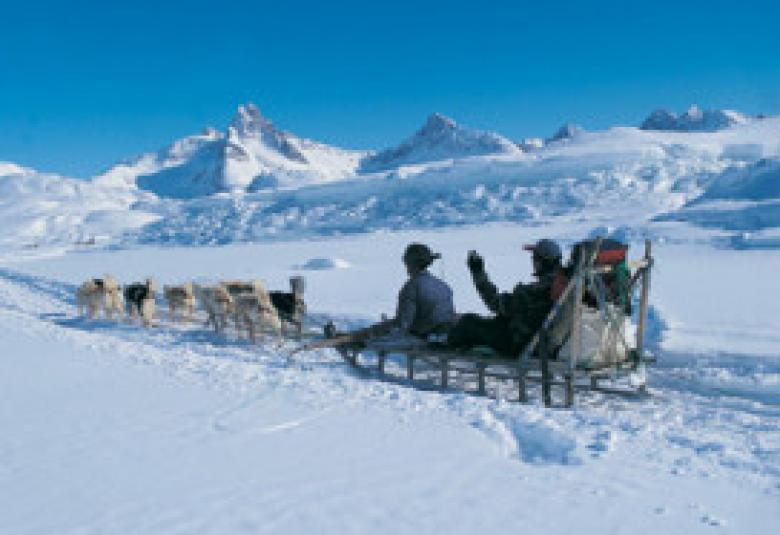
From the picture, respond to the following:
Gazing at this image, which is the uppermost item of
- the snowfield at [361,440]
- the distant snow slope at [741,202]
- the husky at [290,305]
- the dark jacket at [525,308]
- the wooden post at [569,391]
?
the distant snow slope at [741,202]

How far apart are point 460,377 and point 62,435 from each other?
13.6 ft

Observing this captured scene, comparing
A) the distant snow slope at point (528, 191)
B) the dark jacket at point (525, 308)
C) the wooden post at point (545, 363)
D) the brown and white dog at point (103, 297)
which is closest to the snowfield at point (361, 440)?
the wooden post at point (545, 363)

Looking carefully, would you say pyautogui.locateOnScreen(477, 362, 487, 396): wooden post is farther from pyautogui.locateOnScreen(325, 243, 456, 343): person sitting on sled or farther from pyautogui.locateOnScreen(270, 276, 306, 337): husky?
pyautogui.locateOnScreen(270, 276, 306, 337): husky

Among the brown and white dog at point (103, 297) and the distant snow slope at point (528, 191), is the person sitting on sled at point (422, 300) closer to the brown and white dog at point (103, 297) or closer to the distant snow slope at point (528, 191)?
the brown and white dog at point (103, 297)

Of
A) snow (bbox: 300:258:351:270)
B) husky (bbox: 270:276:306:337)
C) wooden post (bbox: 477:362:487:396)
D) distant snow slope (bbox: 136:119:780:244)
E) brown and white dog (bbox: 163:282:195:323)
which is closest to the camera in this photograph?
wooden post (bbox: 477:362:487:396)

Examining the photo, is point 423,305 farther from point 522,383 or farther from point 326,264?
point 326,264

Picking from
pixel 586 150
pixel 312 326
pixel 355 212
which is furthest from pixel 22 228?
pixel 312 326

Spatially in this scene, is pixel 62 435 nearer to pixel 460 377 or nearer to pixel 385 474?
pixel 385 474

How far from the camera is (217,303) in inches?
465

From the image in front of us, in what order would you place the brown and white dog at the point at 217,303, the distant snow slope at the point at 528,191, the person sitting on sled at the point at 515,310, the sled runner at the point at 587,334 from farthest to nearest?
the distant snow slope at the point at 528,191 → the brown and white dog at the point at 217,303 → the person sitting on sled at the point at 515,310 → the sled runner at the point at 587,334

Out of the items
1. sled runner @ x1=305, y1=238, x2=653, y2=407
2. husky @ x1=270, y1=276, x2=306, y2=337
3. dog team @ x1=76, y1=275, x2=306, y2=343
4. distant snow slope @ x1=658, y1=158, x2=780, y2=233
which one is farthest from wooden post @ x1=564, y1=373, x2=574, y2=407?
distant snow slope @ x1=658, y1=158, x2=780, y2=233

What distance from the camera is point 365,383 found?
6172 mm

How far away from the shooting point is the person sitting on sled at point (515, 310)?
652 centimetres

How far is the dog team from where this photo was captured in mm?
10758
